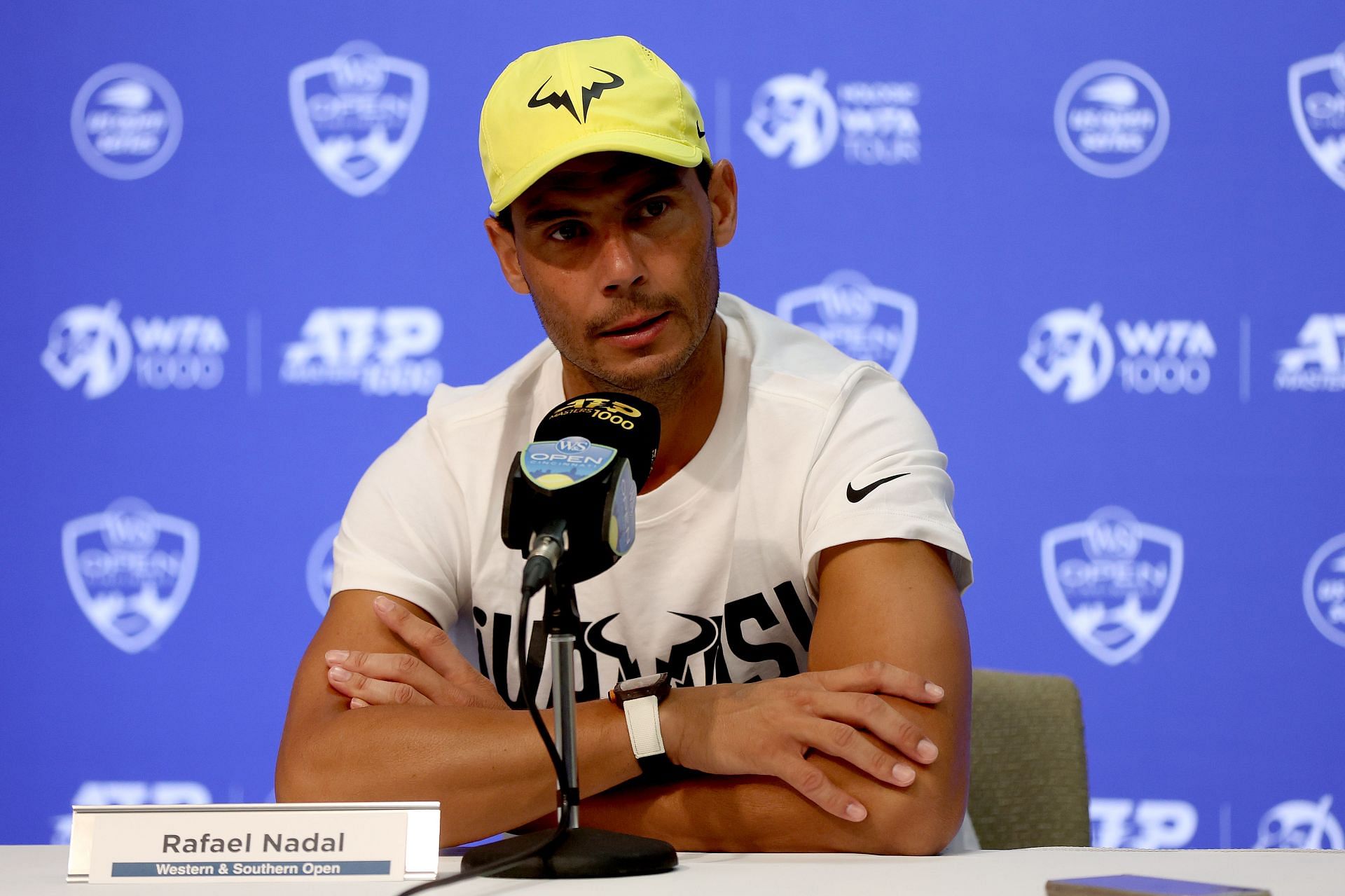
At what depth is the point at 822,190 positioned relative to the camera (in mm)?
2984

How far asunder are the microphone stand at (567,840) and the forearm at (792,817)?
267 mm

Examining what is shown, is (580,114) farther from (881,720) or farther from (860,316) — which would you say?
(860,316)

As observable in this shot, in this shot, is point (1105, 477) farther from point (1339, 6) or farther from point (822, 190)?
point (1339, 6)

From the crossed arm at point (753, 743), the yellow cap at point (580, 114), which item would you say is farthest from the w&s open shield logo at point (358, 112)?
the crossed arm at point (753, 743)

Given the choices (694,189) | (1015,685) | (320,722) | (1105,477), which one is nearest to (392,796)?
(320,722)

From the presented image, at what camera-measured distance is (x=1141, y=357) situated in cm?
291

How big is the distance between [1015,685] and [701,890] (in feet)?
3.92

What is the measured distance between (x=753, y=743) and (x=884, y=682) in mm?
160

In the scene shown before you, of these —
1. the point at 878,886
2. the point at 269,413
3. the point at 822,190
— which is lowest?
the point at 878,886

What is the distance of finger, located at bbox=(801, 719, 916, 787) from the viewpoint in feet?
4.50

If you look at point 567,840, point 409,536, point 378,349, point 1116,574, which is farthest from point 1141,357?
point 567,840

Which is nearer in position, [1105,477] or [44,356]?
[1105,477]

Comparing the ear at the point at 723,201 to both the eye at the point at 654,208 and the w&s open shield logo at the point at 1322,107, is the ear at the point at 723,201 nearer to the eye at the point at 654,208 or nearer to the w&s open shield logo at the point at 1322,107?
the eye at the point at 654,208

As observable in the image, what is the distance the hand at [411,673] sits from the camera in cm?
158
